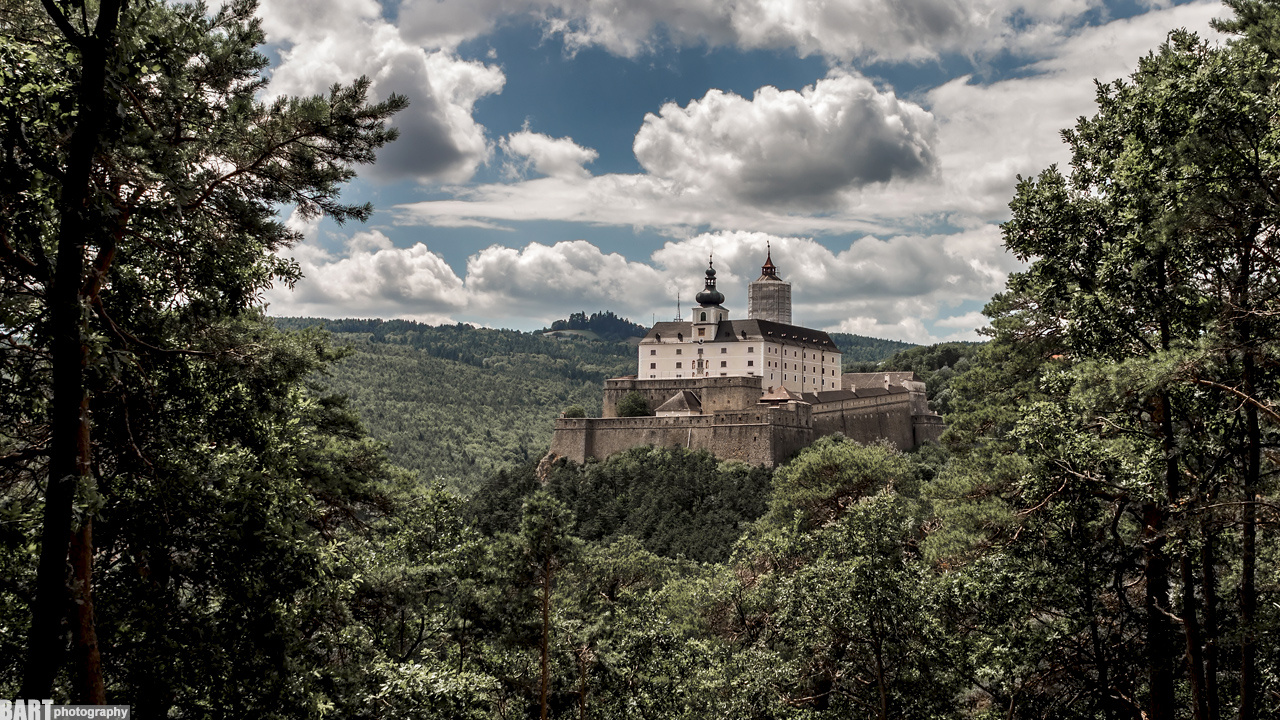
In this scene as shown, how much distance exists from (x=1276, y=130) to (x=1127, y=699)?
6442mm

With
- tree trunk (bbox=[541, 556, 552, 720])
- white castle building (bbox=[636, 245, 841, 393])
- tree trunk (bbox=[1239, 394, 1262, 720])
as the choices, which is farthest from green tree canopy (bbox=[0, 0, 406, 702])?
white castle building (bbox=[636, 245, 841, 393])

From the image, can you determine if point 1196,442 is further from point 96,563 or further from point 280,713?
point 96,563

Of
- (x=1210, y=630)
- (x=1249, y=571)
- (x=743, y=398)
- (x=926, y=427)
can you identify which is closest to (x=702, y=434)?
(x=743, y=398)

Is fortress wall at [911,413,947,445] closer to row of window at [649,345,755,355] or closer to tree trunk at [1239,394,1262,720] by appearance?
row of window at [649,345,755,355]

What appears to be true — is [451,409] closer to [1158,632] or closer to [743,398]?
[743,398]

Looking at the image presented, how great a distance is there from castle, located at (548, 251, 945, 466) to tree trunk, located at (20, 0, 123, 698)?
53.2m

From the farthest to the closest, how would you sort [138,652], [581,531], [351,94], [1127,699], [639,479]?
[639,479]
[581,531]
[1127,699]
[351,94]
[138,652]

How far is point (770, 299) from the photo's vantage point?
9025 cm

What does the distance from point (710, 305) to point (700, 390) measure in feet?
48.6

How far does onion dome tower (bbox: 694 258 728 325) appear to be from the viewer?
77.9 meters

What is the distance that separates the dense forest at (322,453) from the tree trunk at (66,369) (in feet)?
0.06

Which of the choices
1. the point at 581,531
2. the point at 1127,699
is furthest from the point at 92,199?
the point at 581,531

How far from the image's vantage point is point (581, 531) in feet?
169

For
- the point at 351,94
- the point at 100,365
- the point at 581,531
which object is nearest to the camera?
the point at 100,365
